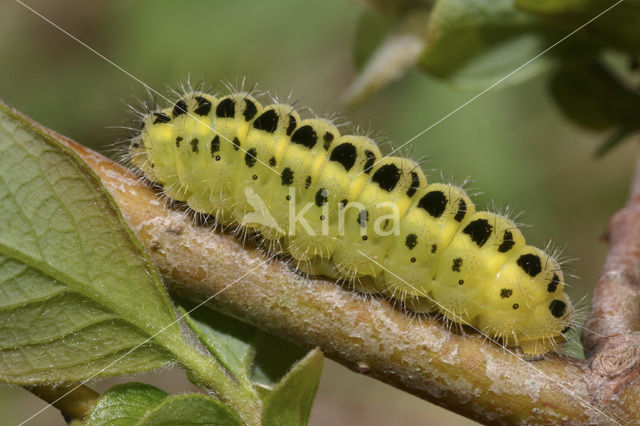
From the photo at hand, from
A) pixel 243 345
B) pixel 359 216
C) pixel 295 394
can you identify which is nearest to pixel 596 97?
pixel 359 216

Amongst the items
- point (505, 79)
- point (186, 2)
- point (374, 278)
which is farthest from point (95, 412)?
point (186, 2)

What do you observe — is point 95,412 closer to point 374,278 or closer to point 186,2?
point 374,278

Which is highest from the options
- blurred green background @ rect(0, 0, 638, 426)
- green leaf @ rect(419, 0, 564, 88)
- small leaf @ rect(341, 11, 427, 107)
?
green leaf @ rect(419, 0, 564, 88)

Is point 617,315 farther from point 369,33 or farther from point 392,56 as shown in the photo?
point 369,33

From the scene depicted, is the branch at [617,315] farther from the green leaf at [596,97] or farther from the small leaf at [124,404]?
the small leaf at [124,404]

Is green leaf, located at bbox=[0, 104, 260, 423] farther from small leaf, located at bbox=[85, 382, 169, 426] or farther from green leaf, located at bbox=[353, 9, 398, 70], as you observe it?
green leaf, located at bbox=[353, 9, 398, 70]

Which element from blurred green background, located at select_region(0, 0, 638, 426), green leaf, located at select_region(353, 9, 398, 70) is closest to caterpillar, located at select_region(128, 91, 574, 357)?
green leaf, located at select_region(353, 9, 398, 70)

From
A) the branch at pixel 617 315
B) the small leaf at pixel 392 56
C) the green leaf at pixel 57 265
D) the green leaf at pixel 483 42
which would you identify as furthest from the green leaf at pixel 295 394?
the small leaf at pixel 392 56
